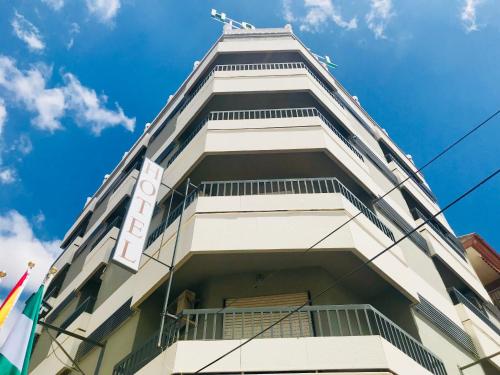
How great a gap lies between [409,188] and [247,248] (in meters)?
9.78

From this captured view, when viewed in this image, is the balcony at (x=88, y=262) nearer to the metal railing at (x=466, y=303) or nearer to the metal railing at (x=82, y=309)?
the metal railing at (x=82, y=309)

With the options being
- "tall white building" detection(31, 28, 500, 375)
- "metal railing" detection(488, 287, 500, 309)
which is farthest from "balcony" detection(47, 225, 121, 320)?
"metal railing" detection(488, 287, 500, 309)

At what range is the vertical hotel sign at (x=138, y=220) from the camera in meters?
8.41

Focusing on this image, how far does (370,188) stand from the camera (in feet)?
39.0

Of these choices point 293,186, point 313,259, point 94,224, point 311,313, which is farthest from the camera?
point 94,224

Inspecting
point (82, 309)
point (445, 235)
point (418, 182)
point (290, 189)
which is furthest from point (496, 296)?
point (82, 309)

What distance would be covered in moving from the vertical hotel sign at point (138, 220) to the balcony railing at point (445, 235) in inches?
385

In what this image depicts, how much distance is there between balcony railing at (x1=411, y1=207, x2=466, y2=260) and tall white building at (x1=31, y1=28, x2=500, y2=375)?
141mm

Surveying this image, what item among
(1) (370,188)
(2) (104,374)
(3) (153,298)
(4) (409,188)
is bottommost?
(2) (104,374)

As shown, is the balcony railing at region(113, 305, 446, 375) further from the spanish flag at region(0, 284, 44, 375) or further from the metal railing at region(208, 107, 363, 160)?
the metal railing at region(208, 107, 363, 160)

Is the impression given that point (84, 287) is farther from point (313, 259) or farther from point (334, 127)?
point (334, 127)

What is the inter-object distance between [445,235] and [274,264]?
33.1 feet

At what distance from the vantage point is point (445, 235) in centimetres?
1597

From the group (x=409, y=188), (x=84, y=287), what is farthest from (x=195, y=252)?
(x=409, y=188)
